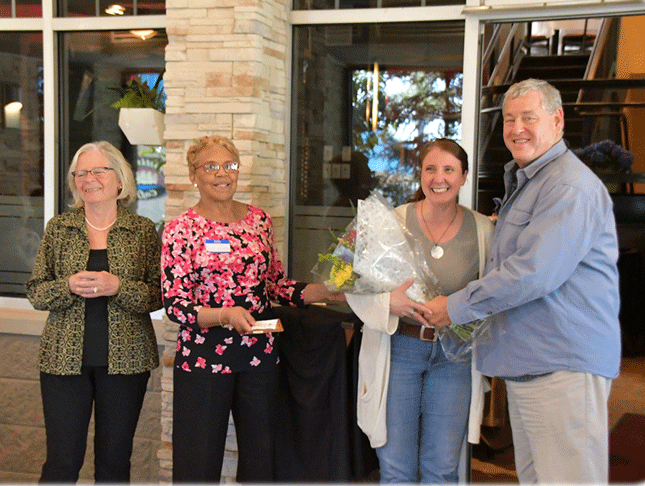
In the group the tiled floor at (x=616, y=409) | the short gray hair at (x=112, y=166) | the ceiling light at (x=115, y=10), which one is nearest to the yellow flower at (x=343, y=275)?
the short gray hair at (x=112, y=166)

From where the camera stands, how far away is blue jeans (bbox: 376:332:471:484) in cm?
267

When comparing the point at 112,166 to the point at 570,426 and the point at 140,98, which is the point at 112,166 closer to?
the point at 140,98

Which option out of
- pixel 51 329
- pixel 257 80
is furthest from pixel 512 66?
pixel 51 329

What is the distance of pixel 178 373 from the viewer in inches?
106

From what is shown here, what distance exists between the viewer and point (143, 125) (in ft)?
11.9

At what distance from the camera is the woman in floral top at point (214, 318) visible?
261 cm

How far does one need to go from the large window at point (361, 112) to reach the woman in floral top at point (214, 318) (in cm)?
96

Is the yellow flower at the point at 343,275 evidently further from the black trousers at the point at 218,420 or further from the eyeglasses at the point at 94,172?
the eyeglasses at the point at 94,172

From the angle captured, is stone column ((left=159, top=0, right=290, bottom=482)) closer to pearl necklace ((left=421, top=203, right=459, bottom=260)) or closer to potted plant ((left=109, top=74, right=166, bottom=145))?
potted plant ((left=109, top=74, right=166, bottom=145))

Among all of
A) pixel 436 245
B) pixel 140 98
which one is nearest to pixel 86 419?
pixel 436 245

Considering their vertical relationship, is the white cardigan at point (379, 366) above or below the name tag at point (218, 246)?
below

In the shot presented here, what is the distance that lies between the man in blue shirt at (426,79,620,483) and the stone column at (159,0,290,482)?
138cm

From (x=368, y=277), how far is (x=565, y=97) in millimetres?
3593

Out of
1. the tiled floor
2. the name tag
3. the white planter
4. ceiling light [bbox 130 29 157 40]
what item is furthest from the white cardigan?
ceiling light [bbox 130 29 157 40]
